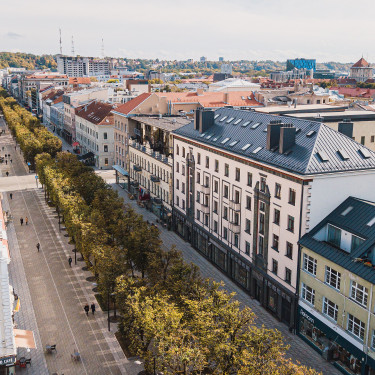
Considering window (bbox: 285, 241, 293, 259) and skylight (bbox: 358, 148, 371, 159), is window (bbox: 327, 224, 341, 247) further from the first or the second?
skylight (bbox: 358, 148, 371, 159)

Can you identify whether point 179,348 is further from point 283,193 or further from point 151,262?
point 283,193

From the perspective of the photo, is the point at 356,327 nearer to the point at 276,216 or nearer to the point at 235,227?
the point at 276,216

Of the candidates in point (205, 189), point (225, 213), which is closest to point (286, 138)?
point (225, 213)

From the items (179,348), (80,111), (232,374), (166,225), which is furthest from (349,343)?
(80,111)

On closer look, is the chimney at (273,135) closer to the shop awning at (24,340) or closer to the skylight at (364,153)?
the skylight at (364,153)

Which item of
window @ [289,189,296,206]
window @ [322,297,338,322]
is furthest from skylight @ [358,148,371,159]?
window @ [322,297,338,322]

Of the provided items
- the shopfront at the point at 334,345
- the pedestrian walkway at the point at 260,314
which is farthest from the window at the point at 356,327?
the pedestrian walkway at the point at 260,314
